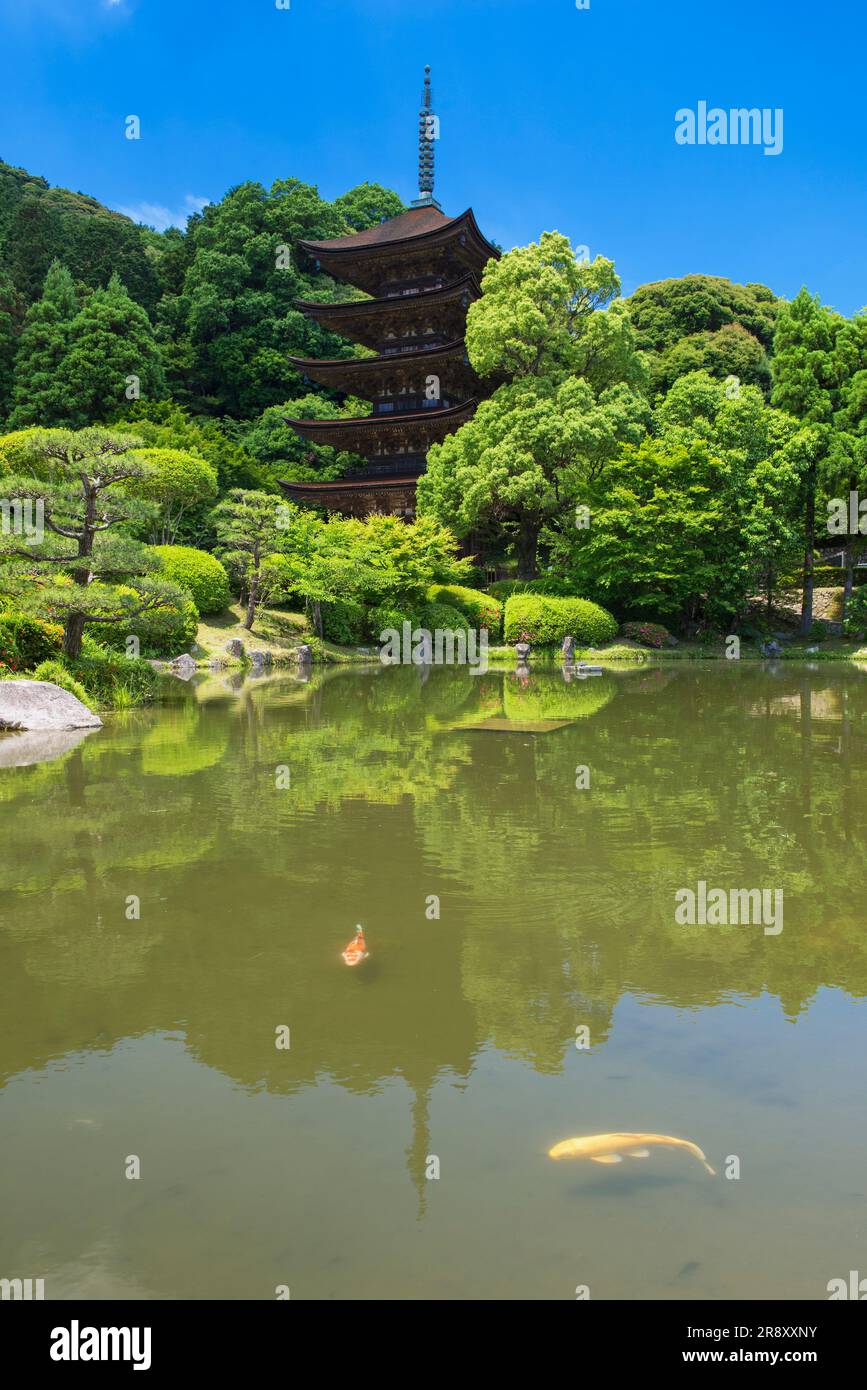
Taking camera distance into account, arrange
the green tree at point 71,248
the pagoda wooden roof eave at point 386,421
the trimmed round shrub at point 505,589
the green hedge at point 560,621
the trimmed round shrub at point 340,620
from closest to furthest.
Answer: the green hedge at point 560,621
the trimmed round shrub at point 340,620
the trimmed round shrub at point 505,589
the pagoda wooden roof eave at point 386,421
the green tree at point 71,248

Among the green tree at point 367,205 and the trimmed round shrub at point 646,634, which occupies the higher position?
the green tree at point 367,205

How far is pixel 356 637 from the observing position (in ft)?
94.7

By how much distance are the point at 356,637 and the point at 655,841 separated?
23.2 meters

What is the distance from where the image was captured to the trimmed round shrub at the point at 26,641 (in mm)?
13781

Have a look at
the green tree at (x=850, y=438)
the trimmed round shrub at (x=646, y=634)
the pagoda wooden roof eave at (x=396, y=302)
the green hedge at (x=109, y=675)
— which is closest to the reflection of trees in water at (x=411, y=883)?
the green hedge at (x=109, y=675)

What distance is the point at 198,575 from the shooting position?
24.9m

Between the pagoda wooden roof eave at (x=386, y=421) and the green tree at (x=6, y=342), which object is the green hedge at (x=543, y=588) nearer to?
the pagoda wooden roof eave at (x=386, y=421)

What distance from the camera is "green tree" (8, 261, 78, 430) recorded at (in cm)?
3766

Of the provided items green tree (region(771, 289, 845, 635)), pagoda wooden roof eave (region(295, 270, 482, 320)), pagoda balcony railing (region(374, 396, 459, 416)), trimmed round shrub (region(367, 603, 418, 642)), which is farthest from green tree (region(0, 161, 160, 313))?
green tree (region(771, 289, 845, 635))

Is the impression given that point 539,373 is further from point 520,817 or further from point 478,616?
point 520,817

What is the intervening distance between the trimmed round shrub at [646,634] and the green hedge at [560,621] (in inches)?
58.9

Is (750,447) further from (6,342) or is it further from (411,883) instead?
(6,342)
